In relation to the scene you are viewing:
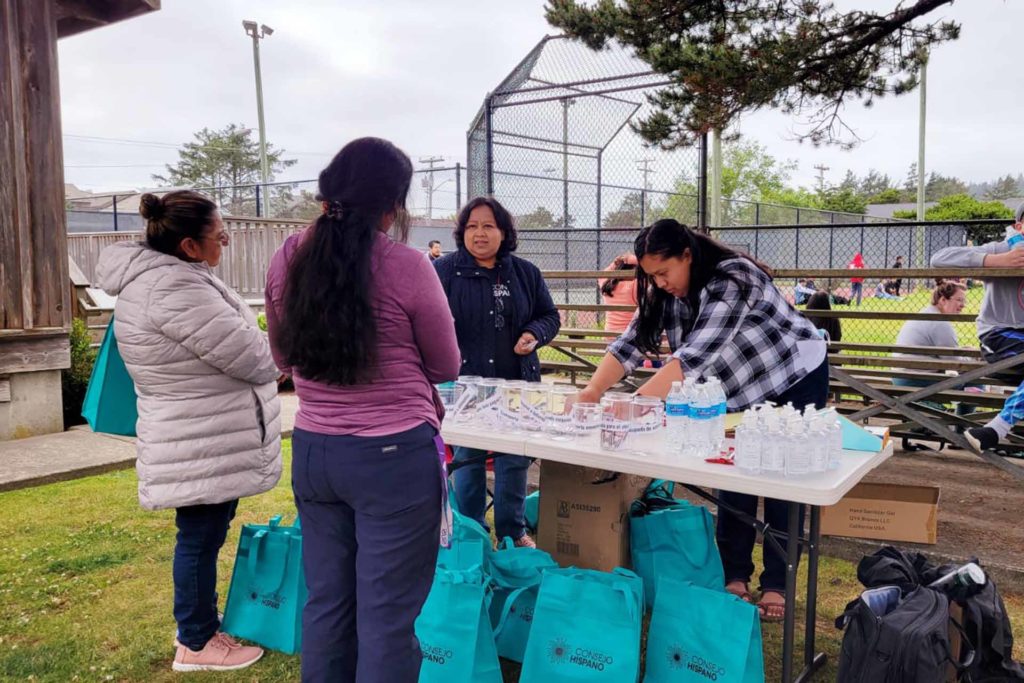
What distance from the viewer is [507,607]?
2.73 m

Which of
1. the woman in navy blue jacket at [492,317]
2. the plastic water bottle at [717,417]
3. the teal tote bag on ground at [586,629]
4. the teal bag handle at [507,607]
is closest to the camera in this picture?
the teal tote bag on ground at [586,629]

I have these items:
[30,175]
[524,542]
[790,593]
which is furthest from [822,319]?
[30,175]

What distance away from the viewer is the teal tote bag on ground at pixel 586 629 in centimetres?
250

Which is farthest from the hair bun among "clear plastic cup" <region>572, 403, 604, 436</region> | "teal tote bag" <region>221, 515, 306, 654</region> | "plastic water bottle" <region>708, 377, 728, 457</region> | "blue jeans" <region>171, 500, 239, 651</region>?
"plastic water bottle" <region>708, 377, 728, 457</region>

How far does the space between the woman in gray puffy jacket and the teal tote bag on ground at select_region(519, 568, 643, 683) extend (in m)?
1.11

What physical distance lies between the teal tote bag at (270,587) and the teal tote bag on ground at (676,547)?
1.31m

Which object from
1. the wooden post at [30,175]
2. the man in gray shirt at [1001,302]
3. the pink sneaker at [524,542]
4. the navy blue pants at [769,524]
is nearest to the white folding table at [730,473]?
the navy blue pants at [769,524]

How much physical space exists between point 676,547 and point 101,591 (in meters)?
2.62

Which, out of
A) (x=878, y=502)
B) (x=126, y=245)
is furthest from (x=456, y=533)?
(x=878, y=502)

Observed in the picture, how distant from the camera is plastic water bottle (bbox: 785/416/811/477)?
2373 millimetres

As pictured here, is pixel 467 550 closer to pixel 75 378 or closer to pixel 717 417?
pixel 717 417

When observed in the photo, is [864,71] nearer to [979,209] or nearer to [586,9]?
[586,9]

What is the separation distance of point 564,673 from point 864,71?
14.4ft

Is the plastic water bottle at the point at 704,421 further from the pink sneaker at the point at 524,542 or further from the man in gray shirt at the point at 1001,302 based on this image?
the man in gray shirt at the point at 1001,302
